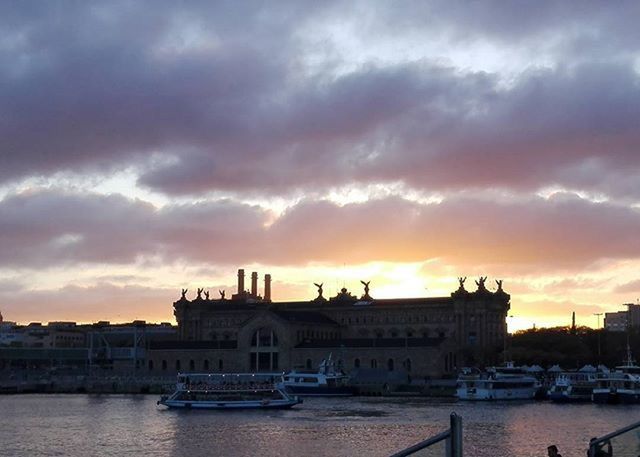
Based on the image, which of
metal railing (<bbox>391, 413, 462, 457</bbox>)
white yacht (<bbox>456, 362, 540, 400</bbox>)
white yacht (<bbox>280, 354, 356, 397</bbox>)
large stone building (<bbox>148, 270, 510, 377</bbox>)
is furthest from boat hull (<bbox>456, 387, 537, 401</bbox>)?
metal railing (<bbox>391, 413, 462, 457</bbox>)

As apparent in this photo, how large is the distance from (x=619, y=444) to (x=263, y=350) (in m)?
123

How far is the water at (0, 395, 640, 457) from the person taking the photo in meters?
53.6

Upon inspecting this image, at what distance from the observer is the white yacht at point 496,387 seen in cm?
9819

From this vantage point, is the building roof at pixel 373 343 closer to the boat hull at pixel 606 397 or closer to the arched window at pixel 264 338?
the arched window at pixel 264 338

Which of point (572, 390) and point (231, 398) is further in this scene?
point (572, 390)

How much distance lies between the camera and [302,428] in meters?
66.3

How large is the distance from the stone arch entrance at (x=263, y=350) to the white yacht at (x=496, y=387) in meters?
37.7

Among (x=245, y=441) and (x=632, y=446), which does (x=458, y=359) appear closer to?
(x=245, y=441)

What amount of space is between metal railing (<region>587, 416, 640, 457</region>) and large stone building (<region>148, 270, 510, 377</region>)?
110669 millimetres

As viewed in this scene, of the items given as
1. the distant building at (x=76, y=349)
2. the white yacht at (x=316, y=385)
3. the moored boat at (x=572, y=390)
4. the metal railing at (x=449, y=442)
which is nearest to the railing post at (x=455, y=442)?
the metal railing at (x=449, y=442)

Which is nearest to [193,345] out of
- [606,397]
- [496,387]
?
[496,387]

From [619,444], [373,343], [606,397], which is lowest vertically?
[606,397]

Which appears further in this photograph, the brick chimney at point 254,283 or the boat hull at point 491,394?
the brick chimney at point 254,283

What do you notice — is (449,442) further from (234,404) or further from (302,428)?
(234,404)
